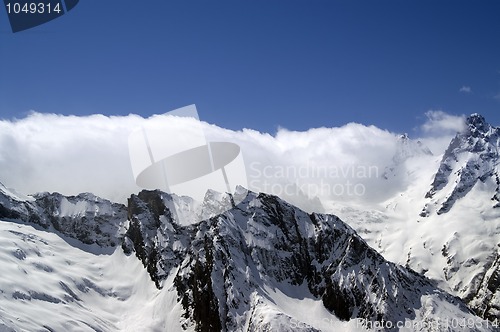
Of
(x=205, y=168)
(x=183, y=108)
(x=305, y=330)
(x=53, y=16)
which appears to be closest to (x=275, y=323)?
(x=305, y=330)

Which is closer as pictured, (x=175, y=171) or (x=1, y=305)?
(x=175, y=171)

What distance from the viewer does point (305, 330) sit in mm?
198500

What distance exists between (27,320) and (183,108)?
15702cm

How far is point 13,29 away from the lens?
7188 cm

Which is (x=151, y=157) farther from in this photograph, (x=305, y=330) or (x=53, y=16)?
(x=305, y=330)

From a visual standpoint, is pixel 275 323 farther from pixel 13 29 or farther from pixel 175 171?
pixel 13 29

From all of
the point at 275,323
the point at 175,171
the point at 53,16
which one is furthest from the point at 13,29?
the point at 275,323

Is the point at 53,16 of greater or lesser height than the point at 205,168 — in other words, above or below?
above

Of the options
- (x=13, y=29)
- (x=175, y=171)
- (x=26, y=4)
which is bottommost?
(x=175, y=171)

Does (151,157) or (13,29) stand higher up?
(13,29)

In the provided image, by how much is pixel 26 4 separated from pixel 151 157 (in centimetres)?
4268

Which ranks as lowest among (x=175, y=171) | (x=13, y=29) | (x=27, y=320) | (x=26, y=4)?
(x=27, y=320)

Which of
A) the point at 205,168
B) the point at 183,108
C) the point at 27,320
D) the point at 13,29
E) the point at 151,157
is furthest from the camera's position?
the point at 27,320

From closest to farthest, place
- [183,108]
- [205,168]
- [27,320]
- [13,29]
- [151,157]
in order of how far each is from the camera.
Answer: [13,29] → [183,108] → [151,157] → [205,168] → [27,320]
